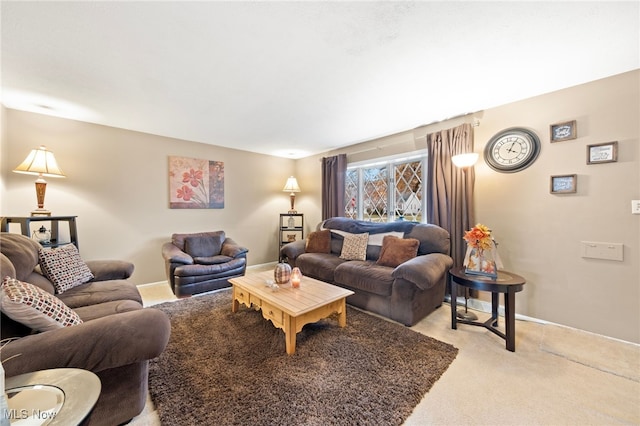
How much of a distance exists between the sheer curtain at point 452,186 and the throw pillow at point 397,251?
0.52m

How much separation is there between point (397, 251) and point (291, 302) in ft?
4.96

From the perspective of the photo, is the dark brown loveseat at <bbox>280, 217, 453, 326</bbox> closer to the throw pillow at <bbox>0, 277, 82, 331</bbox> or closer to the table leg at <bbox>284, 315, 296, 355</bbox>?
the table leg at <bbox>284, 315, 296, 355</bbox>

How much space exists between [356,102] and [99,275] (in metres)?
3.20

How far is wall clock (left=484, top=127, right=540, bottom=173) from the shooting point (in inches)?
95.7

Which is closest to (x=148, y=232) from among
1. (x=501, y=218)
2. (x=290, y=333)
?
(x=290, y=333)

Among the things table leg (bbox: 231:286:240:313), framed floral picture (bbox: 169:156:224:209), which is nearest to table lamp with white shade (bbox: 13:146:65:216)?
framed floral picture (bbox: 169:156:224:209)

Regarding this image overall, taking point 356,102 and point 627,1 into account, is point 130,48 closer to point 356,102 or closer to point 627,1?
point 356,102

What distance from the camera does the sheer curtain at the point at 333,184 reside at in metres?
4.28

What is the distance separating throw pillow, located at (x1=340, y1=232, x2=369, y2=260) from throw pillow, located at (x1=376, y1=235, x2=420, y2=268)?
333 millimetres

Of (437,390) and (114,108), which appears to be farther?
(114,108)

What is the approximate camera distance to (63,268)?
2.05 metres

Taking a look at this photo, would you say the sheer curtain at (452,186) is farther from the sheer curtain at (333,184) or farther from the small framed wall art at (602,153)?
the sheer curtain at (333,184)

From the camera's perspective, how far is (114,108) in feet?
8.80

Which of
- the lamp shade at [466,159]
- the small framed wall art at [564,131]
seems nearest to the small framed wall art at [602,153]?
the small framed wall art at [564,131]
